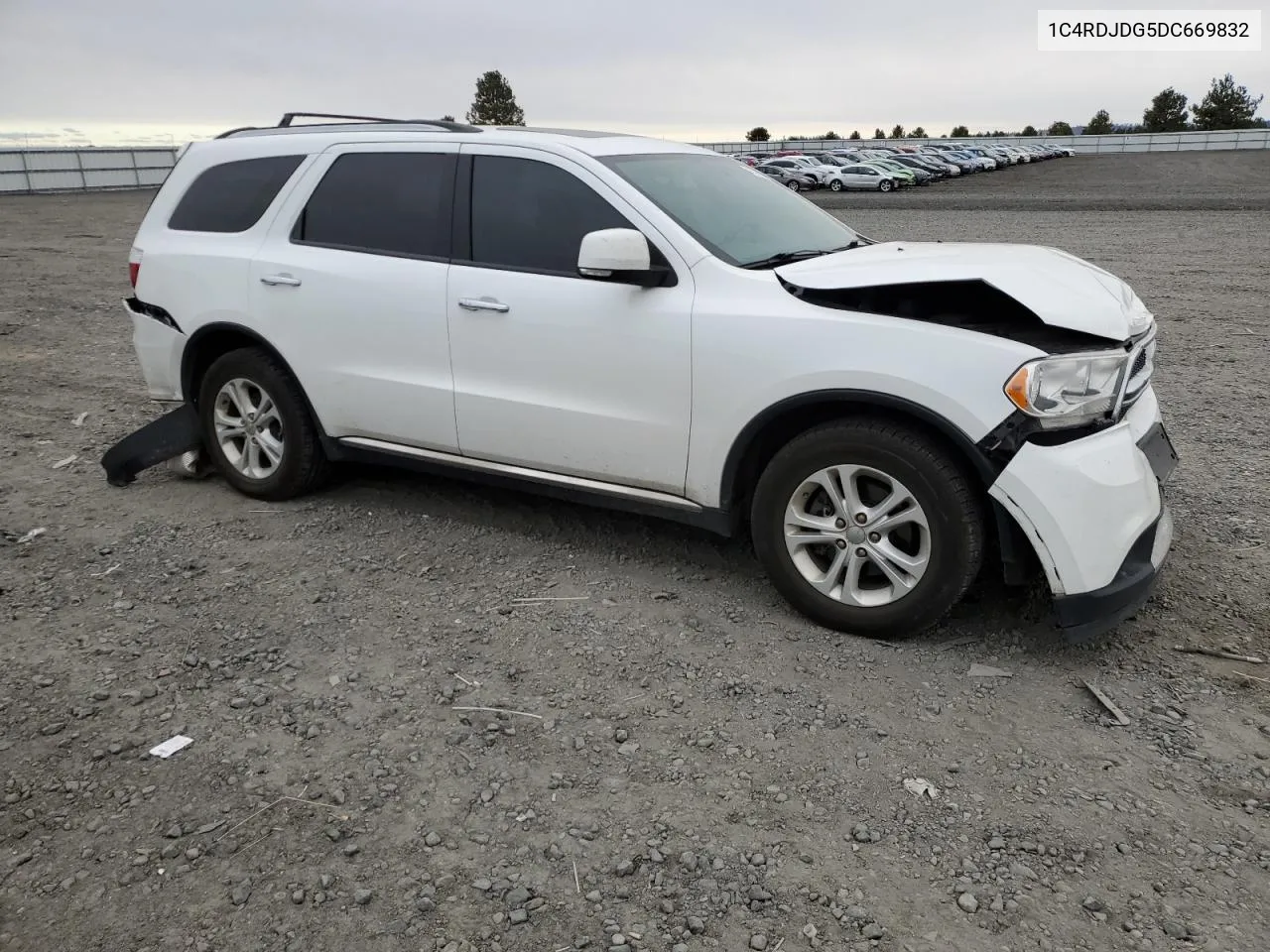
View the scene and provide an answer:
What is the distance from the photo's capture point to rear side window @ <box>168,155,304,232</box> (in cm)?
535

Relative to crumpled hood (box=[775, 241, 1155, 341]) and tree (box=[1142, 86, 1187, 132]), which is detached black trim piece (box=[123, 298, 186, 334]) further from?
tree (box=[1142, 86, 1187, 132])

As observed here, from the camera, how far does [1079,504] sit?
137 inches

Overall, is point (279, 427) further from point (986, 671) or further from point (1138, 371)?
point (1138, 371)

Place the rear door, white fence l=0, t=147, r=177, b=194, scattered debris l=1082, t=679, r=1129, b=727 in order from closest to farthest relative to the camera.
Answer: scattered debris l=1082, t=679, r=1129, b=727 → the rear door → white fence l=0, t=147, r=177, b=194

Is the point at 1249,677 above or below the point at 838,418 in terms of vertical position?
below

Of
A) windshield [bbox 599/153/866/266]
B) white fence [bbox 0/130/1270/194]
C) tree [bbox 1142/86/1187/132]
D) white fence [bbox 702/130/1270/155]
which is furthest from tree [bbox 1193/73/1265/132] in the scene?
windshield [bbox 599/153/866/266]

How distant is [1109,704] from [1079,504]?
28.2 inches

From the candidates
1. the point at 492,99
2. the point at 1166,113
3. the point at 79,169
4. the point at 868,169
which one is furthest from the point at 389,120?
the point at 1166,113

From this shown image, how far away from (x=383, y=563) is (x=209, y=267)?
6.36 ft

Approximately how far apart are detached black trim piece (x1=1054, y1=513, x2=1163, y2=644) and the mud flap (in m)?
4.62

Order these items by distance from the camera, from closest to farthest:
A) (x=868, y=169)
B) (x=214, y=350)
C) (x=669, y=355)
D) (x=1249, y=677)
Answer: (x=1249, y=677) < (x=669, y=355) < (x=214, y=350) < (x=868, y=169)

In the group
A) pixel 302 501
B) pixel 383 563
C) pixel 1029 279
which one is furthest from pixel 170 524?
pixel 1029 279

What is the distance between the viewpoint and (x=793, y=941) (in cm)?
254

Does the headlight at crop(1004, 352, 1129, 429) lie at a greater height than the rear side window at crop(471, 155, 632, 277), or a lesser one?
lesser
